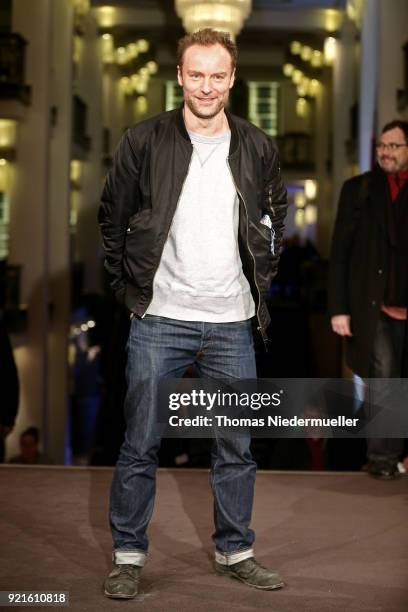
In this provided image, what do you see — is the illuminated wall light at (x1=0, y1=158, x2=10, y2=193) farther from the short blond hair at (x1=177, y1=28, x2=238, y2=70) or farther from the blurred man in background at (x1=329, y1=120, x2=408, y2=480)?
the short blond hair at (x1=177, y1=28, x2=238, y2=70)

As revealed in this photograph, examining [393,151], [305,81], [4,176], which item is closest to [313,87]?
[305,81]

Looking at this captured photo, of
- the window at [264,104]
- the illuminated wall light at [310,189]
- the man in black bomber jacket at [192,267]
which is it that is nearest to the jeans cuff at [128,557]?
the man in black bomber jacket at [192,267]

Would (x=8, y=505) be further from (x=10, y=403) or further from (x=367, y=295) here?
(x=367, y=295)

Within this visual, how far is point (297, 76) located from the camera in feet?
31.1

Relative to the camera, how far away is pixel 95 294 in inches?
393

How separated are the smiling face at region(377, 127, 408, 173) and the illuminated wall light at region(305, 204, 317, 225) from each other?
3.23 meters

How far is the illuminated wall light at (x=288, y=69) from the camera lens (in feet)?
30.8

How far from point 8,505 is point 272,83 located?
6.08 metres

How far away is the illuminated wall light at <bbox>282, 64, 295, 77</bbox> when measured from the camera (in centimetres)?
938

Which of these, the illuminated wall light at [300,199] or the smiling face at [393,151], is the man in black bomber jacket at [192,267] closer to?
the smiling face at [393,151]

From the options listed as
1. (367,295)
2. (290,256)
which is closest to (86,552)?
(367,295)

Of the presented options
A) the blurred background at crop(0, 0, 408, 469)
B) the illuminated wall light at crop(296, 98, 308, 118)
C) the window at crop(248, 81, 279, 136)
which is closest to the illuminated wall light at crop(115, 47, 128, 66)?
the blurred background at crop(0, 0, 408, 469)

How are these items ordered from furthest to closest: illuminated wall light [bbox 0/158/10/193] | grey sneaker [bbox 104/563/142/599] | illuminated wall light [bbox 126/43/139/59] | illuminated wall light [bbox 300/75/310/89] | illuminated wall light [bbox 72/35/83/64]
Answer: illuminated wall light [bbox 0/158/10/193] → illuminated wall light [bbox 72/35/83/64] → illuminated wall light [bbox 300/75/310/89] → illuminated wall light [bbox 126/43/139/59] → grey sneaker [bbox 104/563/142/599]

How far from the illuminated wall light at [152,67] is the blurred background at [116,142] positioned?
1cm
